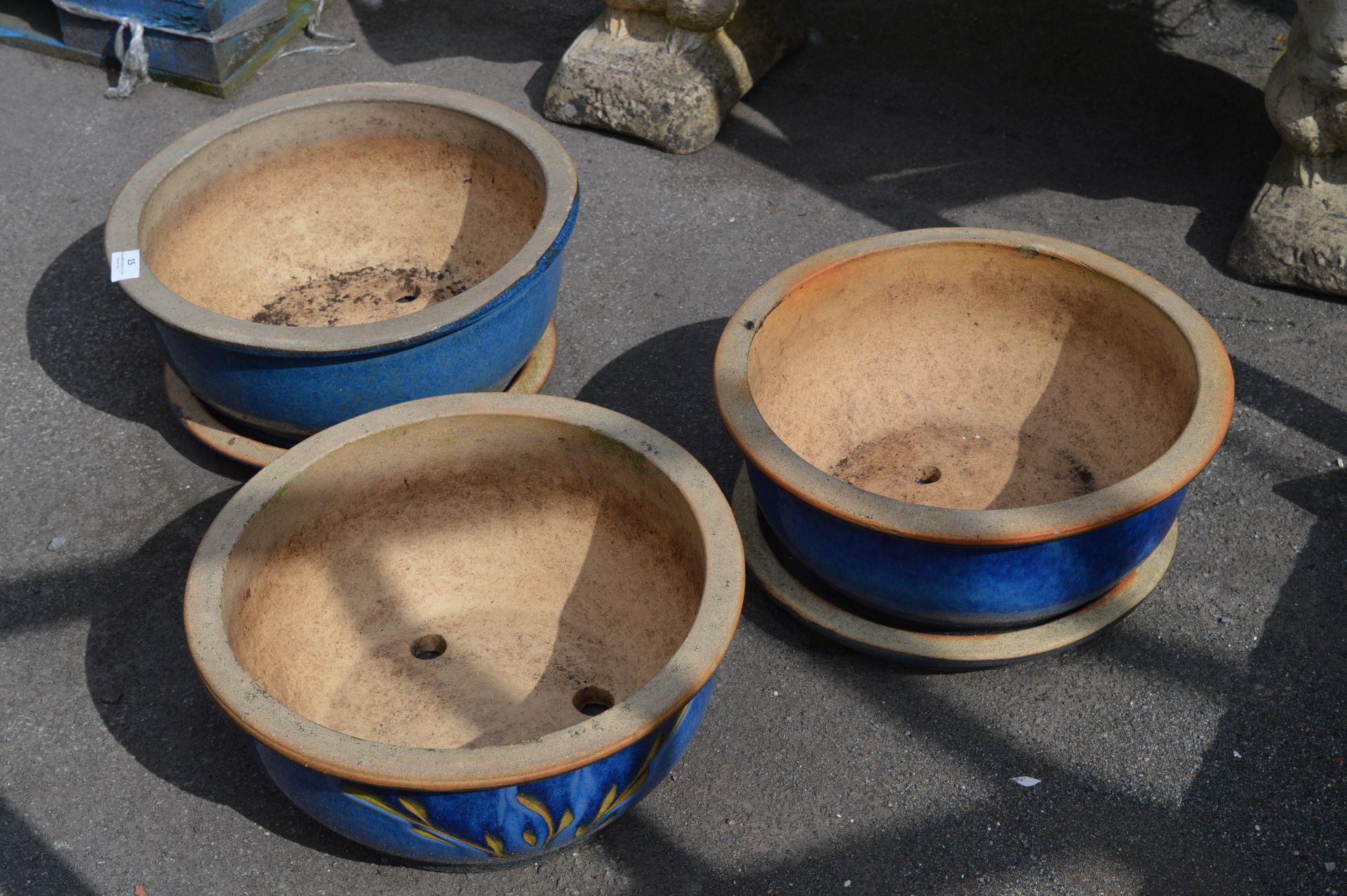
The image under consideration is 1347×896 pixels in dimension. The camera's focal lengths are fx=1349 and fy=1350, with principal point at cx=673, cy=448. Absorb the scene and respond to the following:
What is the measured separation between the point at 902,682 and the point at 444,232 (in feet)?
8.06

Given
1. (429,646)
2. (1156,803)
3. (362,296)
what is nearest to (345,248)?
(362,296)

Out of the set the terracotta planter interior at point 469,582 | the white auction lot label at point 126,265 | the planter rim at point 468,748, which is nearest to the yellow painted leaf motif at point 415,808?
the planter rim at point 468,748

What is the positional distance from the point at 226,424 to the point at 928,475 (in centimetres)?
228

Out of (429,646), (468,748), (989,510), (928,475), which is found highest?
(989,510)

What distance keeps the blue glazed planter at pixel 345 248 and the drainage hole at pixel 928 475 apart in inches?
51.5

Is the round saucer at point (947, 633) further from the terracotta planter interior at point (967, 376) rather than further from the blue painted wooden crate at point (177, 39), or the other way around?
the blue painted wooden crate at point (177, 39)

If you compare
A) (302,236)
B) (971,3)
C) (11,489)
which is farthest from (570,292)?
(971,3)

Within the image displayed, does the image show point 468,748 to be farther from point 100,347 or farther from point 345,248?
point 100,347

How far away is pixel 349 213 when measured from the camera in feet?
16.6

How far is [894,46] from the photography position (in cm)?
666

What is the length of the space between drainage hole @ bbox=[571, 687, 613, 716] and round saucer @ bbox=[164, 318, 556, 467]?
3.23ft

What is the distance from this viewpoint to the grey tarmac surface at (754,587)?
3387 millimetres

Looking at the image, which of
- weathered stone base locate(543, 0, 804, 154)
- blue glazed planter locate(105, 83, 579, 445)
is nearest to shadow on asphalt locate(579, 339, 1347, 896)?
blue glazed planter locate(105, 83, 579, 445)

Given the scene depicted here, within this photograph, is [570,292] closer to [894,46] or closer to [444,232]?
[444,232]
